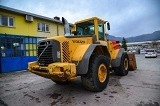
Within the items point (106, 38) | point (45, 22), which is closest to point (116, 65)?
point (106, 38)

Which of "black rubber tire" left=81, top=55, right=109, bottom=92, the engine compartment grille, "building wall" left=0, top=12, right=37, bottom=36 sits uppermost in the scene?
"building wall" left=0, top=12, right=37, bottom=36

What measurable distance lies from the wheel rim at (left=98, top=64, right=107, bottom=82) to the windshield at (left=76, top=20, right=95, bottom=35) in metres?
1.62

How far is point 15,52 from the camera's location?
44.1 ft

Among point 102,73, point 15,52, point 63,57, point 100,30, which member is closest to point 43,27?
point 15,52

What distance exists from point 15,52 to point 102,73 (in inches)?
383

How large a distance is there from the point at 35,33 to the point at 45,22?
217 cm

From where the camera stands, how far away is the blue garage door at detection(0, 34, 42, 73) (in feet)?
41.2

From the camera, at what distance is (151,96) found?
494cm

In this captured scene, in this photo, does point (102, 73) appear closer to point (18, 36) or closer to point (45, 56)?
point (45, 56)

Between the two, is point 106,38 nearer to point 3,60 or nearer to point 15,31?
point 3,60

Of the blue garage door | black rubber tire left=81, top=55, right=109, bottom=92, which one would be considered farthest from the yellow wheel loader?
the blue garage door

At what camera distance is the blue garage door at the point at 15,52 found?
12.5 m

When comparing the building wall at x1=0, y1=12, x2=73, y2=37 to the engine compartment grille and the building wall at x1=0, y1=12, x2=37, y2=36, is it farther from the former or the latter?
the engine compartment grille

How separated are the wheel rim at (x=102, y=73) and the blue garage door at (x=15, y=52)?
363 inches
